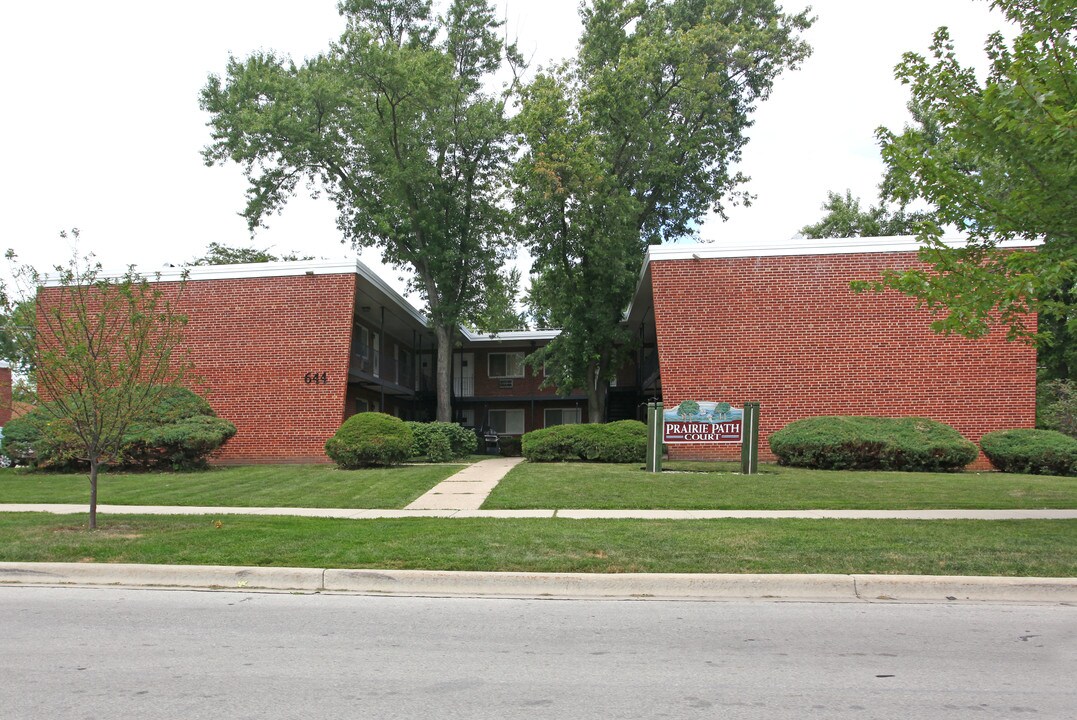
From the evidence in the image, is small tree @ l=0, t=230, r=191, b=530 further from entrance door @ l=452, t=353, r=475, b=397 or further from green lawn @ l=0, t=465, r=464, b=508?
entrance door @ l=452, t=353, r=475, b=397

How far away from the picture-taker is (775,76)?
29.8 meters

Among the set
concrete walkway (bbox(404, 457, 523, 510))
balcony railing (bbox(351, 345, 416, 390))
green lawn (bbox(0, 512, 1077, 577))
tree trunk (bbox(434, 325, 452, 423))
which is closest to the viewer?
green lawn (bbox(0, 512, 1077, 577))

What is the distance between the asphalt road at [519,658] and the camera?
4.80 metres

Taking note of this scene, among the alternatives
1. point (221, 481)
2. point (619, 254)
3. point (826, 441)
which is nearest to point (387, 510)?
point (221, 481)

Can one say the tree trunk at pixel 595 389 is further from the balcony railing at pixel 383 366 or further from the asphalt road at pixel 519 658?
the asphalt road at pixel 519 658

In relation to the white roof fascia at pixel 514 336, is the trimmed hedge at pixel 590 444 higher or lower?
lower

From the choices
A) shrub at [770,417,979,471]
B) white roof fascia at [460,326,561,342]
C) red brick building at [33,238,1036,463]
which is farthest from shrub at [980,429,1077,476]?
white roof fascia at [460,326,561,342]

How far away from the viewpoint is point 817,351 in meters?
20.2

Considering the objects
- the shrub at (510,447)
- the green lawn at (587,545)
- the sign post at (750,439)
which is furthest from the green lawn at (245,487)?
the shrub at (510,447)

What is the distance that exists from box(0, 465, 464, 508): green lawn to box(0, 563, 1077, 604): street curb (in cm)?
467

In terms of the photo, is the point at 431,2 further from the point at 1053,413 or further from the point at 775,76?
the point at 1053,413

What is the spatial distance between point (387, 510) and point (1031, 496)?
10.4 m

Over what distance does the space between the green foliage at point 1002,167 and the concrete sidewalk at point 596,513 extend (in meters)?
2.53

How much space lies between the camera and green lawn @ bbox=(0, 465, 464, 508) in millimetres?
13781
